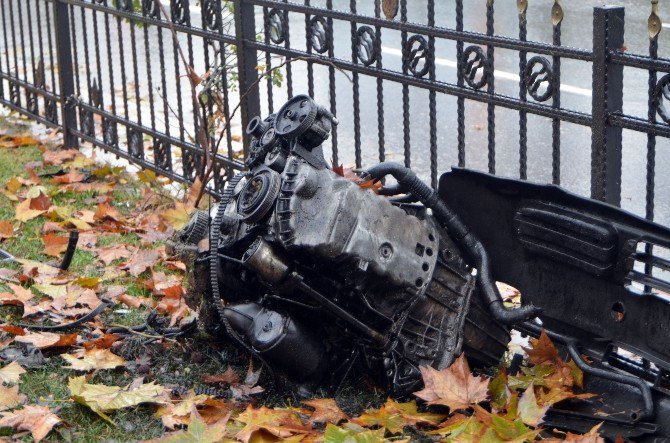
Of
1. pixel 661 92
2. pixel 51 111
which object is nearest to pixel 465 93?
pixel 661 92

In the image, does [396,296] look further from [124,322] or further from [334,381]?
[124,322]

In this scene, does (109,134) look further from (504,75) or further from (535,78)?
(535,78)

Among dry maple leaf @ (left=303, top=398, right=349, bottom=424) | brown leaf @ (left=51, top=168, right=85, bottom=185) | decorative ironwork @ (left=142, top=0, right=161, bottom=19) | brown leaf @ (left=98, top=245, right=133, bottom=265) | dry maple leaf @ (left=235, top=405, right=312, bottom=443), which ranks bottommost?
brown leaf @ (left=51, top=168, right=85, bottom=185)

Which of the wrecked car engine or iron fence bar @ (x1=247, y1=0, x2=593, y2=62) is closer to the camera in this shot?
the wrecked car engine

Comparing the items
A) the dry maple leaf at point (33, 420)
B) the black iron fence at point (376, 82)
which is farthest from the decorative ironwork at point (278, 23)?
the dry maple leaf at point (33, 420)

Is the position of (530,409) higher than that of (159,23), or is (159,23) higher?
(159,23)

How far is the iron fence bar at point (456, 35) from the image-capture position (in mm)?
3633

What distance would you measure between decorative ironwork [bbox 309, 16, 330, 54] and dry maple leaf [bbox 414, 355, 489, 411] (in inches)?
73.7

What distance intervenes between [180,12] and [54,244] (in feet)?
5.20

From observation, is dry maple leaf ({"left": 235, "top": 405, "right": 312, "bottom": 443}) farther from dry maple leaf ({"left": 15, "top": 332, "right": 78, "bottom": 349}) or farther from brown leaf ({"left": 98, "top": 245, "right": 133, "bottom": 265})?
brown leaf ({"left": 98, "top": 245, "right": 133, "bottom": 265})

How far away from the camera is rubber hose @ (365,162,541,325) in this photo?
3.59 m

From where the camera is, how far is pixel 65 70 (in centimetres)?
741

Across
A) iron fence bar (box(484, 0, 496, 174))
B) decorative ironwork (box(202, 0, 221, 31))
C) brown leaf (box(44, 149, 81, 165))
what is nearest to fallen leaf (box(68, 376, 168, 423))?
iron fence bar (box(484, 0, 496, 174))

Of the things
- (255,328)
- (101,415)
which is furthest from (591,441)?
(101,415)
